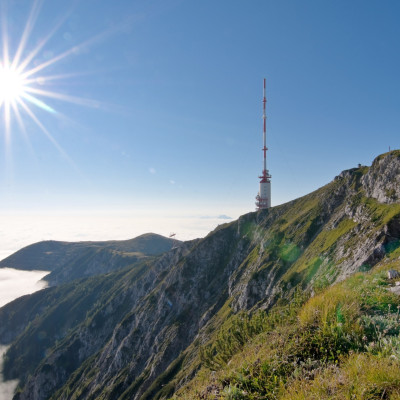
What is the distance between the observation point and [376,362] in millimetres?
5582

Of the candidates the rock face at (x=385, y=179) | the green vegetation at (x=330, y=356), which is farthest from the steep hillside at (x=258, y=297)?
the rock face at (x=385, y=179)

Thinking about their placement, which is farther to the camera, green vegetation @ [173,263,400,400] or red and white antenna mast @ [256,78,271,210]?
red and white antenna mast @ [256,78,271,210]

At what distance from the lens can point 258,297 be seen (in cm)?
11662

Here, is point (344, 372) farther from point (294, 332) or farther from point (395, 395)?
point (294, 332)

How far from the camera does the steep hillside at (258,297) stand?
825 centimetres

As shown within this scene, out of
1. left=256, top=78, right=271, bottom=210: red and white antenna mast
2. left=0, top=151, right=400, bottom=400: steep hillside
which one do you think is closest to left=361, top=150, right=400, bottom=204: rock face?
left=0, top=151, right=400, bottom=400: steep hillside

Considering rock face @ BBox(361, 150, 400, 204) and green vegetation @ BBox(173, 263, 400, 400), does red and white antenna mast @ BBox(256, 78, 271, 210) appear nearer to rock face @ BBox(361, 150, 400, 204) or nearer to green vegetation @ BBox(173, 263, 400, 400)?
rock face @ BBox(361, 150, 400, 204)

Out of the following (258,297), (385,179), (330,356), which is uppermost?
(385,179)

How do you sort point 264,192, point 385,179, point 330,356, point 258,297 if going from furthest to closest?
point 264,192
point 258,297
point 385,179
point 330,356

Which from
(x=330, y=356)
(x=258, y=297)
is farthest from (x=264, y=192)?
(x=330, y=356)

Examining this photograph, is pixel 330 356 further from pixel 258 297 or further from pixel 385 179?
pixel 258 297

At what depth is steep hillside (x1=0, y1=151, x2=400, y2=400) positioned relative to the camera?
27.1 ft

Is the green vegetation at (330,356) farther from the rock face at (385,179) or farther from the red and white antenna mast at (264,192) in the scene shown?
the red and white antenna mast at (264,192)

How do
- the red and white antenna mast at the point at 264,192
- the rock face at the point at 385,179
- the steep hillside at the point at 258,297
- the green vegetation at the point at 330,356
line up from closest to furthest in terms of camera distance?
the green vegetation at the point at 330,356 < the steep hillside at the point at 258,297 < the rock face at the point at 385,179 < the red and white antenna mast at the point at 264,192
